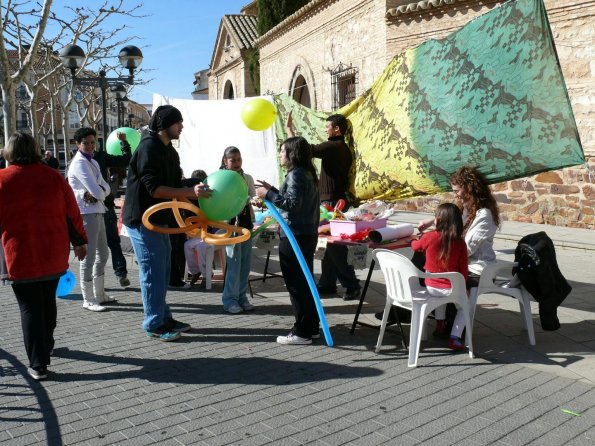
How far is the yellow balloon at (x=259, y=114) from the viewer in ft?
27.1

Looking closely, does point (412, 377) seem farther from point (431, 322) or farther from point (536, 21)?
point (536, 21)

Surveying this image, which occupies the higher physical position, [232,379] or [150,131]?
[150,131]

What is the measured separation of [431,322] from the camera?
18.8 ft

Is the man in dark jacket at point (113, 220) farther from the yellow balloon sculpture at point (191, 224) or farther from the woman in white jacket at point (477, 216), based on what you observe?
the woman in white jacket at point (477, 216)

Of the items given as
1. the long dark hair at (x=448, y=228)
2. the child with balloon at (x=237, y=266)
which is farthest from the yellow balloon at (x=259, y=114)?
the long dark hair at (x=448, y=228)

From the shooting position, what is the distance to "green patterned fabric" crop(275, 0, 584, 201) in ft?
15.9

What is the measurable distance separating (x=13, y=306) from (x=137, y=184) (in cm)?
260

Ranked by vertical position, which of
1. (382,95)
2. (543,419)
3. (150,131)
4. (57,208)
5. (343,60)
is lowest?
(543,419)

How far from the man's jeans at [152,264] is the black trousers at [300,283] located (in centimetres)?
98

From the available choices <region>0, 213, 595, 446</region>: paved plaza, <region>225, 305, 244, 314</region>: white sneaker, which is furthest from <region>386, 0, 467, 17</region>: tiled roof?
<region>225, 305, 244, 314</region>: white sneaker

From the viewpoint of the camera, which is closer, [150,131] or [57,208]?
[57,208]

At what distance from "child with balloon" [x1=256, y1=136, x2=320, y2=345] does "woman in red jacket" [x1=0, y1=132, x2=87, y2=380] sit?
1.57m

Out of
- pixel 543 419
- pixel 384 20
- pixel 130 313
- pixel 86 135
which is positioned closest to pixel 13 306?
pixel 130 313

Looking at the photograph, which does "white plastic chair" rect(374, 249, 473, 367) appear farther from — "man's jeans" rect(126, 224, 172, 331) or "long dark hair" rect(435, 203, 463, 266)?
"man's jeans" rect(126, 224, 172, 331)
